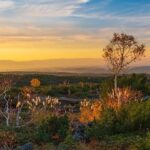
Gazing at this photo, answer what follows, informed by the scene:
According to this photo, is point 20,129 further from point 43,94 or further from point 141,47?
point 43,94

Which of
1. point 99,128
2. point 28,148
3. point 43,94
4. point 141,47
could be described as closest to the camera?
point 28,148

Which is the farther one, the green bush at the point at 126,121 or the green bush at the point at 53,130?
the green bush at the point at 126,121

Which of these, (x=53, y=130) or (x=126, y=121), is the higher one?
(x=126, y=121)

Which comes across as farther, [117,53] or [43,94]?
[43,94]

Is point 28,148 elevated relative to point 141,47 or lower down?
lower down

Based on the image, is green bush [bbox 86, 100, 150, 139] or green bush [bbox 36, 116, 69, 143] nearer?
green bush [bbox 36, 116, 69, 143]

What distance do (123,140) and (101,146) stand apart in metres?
1.14

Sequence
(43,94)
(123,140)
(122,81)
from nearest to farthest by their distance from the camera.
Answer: (123,140) → (122,81) → (43,94)

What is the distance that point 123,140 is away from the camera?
56.1ft

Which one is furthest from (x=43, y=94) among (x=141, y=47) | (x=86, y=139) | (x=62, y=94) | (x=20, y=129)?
(x=86, y=139)

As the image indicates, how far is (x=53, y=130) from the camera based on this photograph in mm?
18547

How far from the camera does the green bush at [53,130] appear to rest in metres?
17.7

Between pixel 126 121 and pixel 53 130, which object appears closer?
pixel 53 130

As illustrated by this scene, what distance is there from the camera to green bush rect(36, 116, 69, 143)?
58.0ft
